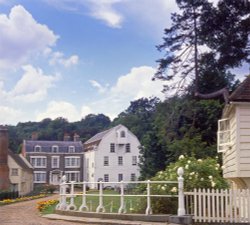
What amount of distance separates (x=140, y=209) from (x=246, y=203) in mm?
3938

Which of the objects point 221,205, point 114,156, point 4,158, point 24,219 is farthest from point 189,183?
point 114,156

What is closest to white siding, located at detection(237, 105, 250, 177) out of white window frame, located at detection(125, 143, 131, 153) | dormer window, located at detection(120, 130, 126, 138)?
dormer window, located at detection(120, 130, 126, 138)

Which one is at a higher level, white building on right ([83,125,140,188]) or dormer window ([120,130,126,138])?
dormer window ([120,130,126,138])

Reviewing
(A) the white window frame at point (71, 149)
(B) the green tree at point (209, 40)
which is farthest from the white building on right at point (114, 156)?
(B) the green tree at point (209, 40)

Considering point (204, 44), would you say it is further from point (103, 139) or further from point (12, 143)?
point (12, 143)

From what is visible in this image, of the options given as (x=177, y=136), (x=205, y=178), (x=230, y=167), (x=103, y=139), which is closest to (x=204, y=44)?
(x=177, y=136)

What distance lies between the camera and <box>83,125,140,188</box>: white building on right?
257 feet

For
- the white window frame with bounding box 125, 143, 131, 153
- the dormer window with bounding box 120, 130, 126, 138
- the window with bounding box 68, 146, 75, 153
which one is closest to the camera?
the dormer window with bounding box 120, 130, 126, 138

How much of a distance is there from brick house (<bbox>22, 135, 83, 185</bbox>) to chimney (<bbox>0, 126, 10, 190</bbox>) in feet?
77.5

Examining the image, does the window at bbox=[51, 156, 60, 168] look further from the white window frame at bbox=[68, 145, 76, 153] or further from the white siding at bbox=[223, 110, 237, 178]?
the white siding at bbox=[223, 110, 237, 178]

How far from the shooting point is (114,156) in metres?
78.6

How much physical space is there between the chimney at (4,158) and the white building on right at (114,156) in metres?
20.0

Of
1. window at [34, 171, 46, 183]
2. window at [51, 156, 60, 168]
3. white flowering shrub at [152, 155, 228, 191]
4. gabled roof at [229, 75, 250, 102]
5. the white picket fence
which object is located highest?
gabled roof at [229, 75, 250, 102]

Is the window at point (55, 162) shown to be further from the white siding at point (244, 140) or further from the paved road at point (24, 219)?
the white siding at point (244, 140)
